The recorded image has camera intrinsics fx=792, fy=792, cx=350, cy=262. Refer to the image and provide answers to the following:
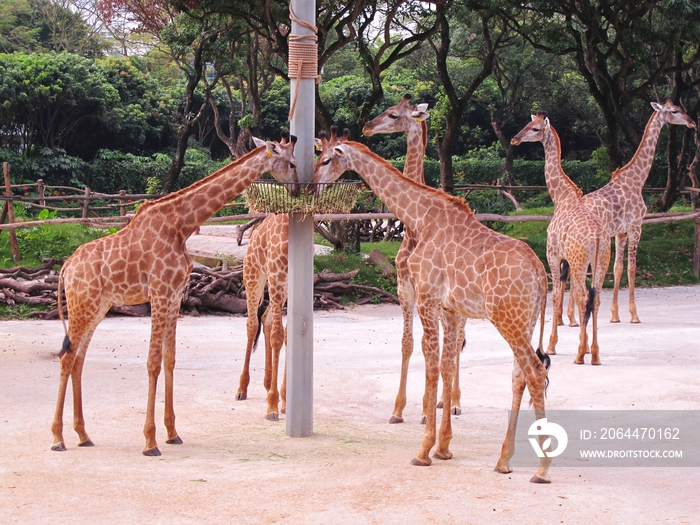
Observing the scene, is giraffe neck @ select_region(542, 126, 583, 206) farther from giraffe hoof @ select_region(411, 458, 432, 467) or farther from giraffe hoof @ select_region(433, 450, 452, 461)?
giraffe hoof @ select_region(411, 458, 432, 467)

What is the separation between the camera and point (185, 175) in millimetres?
26422

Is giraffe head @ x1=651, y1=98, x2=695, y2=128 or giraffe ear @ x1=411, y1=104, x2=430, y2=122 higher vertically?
giraffe head @ x1=651, y1=98, x2=695, y2=128

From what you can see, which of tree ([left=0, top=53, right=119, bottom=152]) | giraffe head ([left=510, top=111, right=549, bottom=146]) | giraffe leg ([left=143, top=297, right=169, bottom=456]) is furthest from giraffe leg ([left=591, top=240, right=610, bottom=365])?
tree ([left=0, top=53, right=119, bottom=152])

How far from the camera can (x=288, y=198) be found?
6430 mm

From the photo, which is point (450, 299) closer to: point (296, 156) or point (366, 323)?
point (296, 156)

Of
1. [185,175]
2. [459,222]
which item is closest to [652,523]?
[459,222]

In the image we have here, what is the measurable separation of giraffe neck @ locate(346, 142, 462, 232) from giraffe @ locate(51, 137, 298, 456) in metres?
0.57

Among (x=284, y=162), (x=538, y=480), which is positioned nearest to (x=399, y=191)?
(x=284, y=162)

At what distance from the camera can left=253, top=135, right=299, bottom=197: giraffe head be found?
6.42m

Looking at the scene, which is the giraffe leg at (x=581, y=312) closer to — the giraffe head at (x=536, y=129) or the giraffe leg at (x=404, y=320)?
the giraffe head at (x=536, y=129)

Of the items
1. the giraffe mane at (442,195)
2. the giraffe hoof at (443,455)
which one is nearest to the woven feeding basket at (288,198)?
the giraffe mane at (442,195)

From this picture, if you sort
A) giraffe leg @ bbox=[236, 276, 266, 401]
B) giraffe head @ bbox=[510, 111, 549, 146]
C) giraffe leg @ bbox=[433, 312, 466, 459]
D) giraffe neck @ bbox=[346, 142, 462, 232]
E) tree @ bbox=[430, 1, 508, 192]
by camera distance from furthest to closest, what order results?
tree @ bbox=[430, 1, 508, 192]
giraffe head @ bbox=[510, 111, 549, 146]
giraffe leg @ bbox=[236, 276, 266, 401]
giraffe neck @ bbox=[346, 142, 462, 232]
giraffe leg @ bbox=[433, 312, 466, 459]

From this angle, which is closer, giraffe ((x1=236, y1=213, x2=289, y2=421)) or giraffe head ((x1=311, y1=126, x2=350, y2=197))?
giraffe head ((x1=311, y1=126, x2=350, y2=197))

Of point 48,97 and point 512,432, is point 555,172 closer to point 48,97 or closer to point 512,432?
point 512,432
